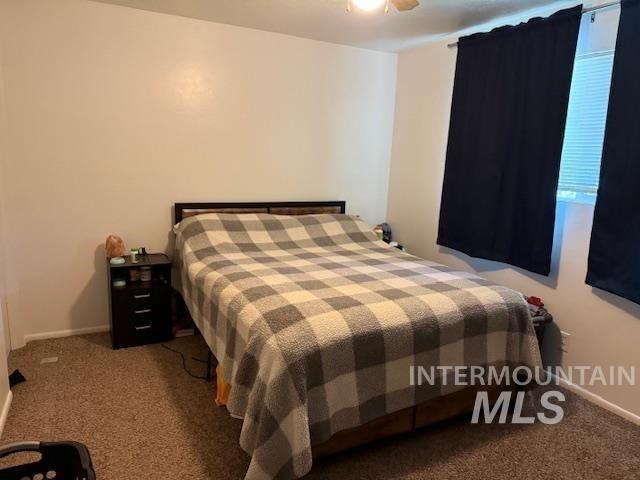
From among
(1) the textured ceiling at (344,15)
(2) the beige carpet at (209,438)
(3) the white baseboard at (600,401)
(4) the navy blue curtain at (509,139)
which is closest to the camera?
(2) the beige carpet at (209,438)

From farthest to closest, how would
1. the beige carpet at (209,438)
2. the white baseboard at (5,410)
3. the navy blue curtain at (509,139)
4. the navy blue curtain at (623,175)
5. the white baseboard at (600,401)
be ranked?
the navy blue curtain at (509,139), the white baseboard at (600,401), the navy blue curtain at (623,175), the white baseboard at (5,410), the beige carpet at (209,438)

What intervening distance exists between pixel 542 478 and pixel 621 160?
163 centimetres

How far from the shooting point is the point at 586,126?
8.46 feet

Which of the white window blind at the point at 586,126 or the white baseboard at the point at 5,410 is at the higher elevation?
the white window blind at the point at 586,126

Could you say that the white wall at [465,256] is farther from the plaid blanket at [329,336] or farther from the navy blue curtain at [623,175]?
the plaid blanket at [329,336]

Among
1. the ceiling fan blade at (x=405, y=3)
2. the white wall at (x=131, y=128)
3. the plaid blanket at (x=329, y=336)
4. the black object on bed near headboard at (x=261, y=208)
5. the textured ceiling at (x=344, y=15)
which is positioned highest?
the textured ceiling at (x=344, y=15)

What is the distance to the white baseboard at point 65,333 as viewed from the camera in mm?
3074

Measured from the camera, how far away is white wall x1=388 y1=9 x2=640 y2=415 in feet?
8.16

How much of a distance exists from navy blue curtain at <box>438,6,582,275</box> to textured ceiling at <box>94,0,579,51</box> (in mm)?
156

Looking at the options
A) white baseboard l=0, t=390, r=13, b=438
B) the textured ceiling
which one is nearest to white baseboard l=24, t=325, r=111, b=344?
white baseboard l=0, t=390, r=13, b=438

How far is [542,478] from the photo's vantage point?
1935mm

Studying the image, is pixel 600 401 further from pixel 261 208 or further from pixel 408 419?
pixel 261 208

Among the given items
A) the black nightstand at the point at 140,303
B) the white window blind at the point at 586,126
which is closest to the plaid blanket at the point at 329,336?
the black nightstand at the point at 140,303

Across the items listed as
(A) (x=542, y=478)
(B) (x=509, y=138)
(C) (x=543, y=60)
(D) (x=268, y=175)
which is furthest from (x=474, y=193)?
(A) (x=542, y=478)
